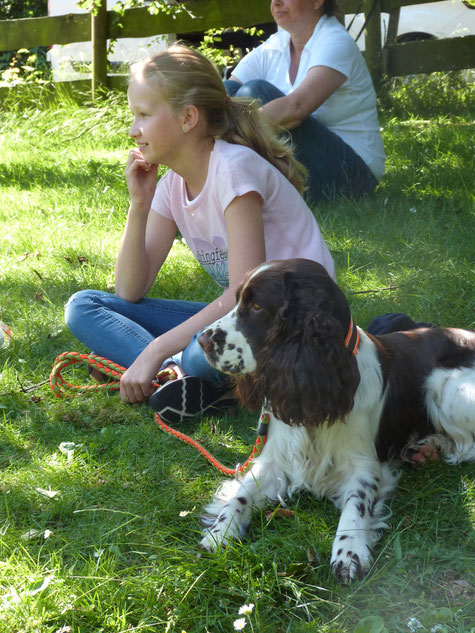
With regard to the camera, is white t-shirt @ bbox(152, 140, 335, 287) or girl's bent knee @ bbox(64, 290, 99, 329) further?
girl's bent knee @ bbox(64, 290, 99, 329)

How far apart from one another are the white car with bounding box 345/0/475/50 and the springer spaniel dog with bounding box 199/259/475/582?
8.29 metres

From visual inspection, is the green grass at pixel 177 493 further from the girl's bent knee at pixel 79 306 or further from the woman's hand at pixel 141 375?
the girl's bent knee at pixel 79 306

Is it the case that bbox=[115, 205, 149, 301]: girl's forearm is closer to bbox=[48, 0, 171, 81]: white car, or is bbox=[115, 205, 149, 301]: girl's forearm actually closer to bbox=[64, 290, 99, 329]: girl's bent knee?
bbox=[64, 290, 99, 329]: girl's bent knee

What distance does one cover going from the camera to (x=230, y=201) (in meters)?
3.09

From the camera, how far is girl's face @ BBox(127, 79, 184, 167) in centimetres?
318

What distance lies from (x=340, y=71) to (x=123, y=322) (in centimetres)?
275

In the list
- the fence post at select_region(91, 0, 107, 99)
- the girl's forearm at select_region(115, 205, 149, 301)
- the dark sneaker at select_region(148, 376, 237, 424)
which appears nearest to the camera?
the dark sneaker at select_region(148, 376, 237, 424)

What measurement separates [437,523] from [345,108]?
12.8 ft

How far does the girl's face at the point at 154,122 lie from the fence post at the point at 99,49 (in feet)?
19.9

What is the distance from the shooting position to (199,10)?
29.5 feet

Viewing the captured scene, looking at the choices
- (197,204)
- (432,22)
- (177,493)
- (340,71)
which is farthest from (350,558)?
(432,22)

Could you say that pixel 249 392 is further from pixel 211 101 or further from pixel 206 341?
pixel 211 101

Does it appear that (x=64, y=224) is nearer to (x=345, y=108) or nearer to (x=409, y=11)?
→ (x=345, y=108)

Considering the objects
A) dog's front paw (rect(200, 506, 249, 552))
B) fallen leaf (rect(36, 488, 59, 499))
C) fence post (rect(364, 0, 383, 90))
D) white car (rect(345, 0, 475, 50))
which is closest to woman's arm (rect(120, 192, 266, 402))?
fallen leaf (rect(36, 488, 59, 499))
